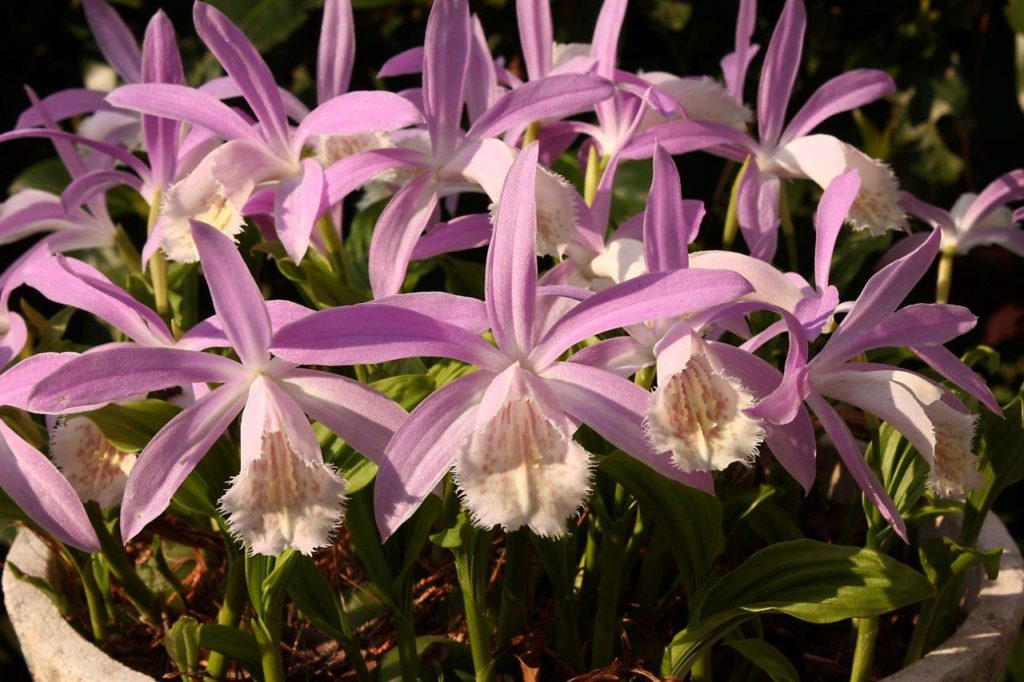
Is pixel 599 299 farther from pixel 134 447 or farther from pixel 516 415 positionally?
pixel 134 447

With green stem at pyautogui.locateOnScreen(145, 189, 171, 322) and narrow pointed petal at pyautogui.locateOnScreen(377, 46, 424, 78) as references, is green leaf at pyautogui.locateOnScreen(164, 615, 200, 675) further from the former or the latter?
narrow pointed petal at pyautogui.locateOnScreen(377, 46, 424, 78)

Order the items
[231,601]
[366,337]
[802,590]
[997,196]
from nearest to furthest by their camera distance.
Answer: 1. [366,337]
2. [802,590]
3. [231,601]
4. [997,196]

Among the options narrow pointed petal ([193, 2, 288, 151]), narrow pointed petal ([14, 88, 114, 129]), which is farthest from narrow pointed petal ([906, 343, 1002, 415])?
narrow pointed petal ([14, 88, 114, 129])

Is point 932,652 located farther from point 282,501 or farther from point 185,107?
point 185,107

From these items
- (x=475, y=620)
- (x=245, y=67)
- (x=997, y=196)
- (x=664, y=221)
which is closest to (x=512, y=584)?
(x=475, y=620)

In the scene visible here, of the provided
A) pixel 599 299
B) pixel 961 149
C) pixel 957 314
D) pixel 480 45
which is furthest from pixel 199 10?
pixel 961 149

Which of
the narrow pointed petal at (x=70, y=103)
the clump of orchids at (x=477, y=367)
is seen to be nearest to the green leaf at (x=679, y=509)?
the clump of orchids at (x=477, y=367)
